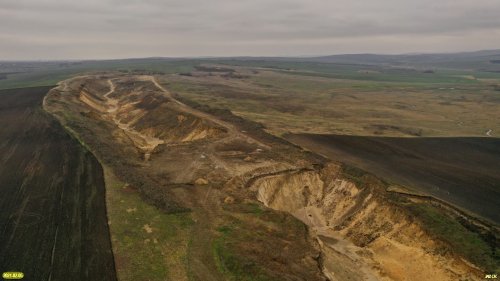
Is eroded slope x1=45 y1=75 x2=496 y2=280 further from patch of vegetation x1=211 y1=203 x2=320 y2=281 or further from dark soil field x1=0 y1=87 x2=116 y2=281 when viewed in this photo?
dark soil field x1=0 y1=87 x2=116 y2=281

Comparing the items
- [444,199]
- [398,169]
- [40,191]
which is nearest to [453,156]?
[398,169]

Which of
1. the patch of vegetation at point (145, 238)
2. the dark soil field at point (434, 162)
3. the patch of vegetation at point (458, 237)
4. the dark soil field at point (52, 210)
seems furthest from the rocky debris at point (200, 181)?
the patch of vegetation at point (458, 237)

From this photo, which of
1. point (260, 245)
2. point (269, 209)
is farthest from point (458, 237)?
point (260, 245)

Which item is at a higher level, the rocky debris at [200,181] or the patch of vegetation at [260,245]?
the rocky debris at [200,181]

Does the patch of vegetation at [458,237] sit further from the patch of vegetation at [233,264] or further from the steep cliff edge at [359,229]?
the patch of vegetation at [233,264]

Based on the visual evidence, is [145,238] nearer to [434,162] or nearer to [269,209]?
[269,209]
